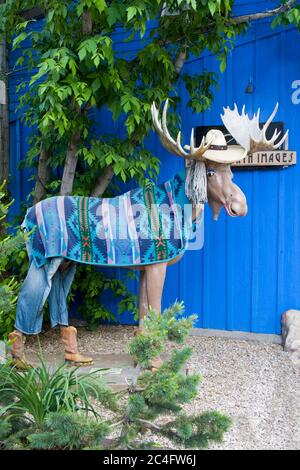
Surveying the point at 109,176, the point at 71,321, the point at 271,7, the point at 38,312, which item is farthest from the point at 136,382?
the point at 271,7

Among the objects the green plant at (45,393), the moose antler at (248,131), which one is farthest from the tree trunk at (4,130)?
the green plant at (45,393)

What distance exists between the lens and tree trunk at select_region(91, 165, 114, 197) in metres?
4.10

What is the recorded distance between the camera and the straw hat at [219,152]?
10.2ft

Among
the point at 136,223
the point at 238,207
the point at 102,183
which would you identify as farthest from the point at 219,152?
the point at 102,183

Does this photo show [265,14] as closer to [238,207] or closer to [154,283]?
[238,207]

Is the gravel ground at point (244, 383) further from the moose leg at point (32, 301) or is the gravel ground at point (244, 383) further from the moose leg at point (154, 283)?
the moose leg at point (32, 301)

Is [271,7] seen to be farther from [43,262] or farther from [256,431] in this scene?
[256,431]

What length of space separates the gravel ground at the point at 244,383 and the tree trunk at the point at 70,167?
1.27 metres

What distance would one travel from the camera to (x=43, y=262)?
3.23 metres

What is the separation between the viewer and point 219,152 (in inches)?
124

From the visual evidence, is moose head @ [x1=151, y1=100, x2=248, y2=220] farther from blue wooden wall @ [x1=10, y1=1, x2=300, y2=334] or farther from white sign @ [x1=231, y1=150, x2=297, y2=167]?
blue wooden wall @ [x1=10, y1=1, x2=300, y2=334]

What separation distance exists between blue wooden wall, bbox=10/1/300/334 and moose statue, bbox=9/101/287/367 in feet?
3.44

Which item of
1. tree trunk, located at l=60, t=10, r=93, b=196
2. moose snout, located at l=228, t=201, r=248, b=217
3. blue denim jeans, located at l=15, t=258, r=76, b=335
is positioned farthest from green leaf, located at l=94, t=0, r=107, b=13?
blue denim jeans, located at l=15, t=258, r=76, b=335

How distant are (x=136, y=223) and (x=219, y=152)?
2.20 feet
